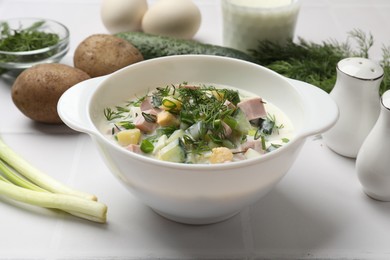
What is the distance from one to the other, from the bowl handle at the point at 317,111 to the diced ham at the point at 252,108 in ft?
0.39

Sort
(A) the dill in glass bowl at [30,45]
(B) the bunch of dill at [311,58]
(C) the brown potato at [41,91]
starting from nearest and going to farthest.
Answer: (C) the brown potato at [41,91] → (B) the bunch of dill at [311,58] → (A) the dill in glass bowl at [30,45]

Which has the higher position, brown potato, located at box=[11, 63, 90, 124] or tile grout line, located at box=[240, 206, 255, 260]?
brown potato, located at box=[11, 63, 90, 124]

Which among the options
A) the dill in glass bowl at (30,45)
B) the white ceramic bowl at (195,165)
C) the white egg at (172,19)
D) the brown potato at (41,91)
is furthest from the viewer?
the white egg at (172,19)

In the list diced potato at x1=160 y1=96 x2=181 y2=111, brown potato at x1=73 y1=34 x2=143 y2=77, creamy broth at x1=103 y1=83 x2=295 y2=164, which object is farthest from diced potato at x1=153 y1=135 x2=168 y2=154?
brown potato at x1=73 y1=34 x2=143 y2=77

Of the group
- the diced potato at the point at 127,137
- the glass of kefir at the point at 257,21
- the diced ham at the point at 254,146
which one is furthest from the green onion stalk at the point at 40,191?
the glass of kefir at the point at 257,21

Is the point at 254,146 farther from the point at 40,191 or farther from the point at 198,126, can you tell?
→ the point at 40,191

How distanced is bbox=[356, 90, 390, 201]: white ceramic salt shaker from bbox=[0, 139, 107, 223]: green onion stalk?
71 cm

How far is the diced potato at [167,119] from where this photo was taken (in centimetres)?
151

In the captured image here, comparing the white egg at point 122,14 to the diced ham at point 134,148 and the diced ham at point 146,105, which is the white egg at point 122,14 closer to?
the diced ham at point 146,105

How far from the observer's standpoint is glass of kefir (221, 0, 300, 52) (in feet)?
7.47

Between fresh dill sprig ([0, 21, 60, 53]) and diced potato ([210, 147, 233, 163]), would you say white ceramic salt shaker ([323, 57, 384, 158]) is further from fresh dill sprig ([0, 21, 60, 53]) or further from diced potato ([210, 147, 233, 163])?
fresh dill sprig ([0, 21, 60, 53])

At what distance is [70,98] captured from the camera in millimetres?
1503

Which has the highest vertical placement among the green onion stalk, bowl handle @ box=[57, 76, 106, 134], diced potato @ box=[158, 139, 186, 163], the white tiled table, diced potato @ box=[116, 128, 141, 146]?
bowl handle @ box=[57, 76, 106, 134]

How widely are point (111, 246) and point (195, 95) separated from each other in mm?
451
